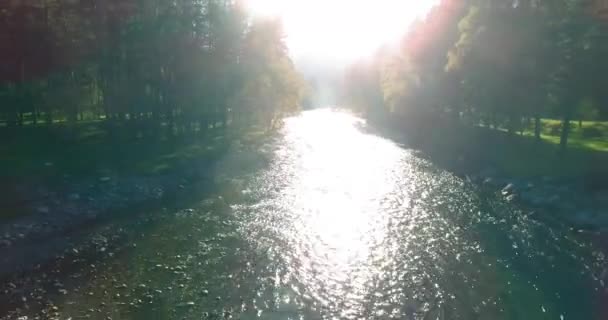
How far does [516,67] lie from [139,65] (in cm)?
5146

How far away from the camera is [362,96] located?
178m

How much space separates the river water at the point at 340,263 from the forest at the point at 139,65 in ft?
87.7

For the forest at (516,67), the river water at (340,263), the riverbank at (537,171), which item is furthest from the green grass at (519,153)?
the river water at (340,263)

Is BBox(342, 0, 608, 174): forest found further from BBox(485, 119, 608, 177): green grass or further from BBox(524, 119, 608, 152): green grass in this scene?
BBox(485, 119, 608, 177): green grass

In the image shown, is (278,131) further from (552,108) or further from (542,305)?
(542,305)

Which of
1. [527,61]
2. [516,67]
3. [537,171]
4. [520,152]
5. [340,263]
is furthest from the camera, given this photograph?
[520,152]

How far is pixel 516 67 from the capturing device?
5369 cm

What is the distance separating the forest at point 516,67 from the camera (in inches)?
1807

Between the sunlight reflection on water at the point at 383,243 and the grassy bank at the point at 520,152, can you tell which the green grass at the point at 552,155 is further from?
the sunlight reflection on water at the point at 383,243

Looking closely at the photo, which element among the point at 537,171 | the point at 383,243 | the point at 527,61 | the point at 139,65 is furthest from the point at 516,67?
the point at 139,65

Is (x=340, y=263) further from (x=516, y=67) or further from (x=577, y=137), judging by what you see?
(x=577, y=137)

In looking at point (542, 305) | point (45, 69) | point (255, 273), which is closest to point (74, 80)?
point (45, 69)

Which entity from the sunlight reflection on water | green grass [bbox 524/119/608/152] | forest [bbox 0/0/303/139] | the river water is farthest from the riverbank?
forest [bbox 0/0/303/139]

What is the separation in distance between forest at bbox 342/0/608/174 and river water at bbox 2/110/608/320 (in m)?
16.3
